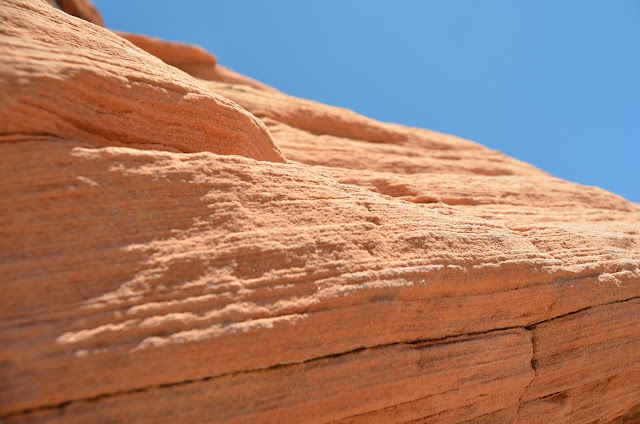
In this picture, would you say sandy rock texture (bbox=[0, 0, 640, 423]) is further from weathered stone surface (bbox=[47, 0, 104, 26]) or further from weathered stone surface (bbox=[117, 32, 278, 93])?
weathered stone surface (bbox=[117, 32, 278, 93])

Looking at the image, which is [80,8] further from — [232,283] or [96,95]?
[232,283]

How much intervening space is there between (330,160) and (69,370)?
283 inches

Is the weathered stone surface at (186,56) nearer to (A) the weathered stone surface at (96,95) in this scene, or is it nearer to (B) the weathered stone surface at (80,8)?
(B) the weathered stone surface at (80,8)

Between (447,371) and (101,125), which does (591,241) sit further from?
(101,125)

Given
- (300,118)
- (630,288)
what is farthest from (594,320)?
(300,118)

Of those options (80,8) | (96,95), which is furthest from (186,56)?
(96,95)

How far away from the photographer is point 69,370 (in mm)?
3299

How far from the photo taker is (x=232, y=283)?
156 inches

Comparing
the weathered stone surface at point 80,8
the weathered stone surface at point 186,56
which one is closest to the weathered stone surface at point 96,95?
the weathered stone surface at point 80,8

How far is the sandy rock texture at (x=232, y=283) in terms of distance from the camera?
138 inches

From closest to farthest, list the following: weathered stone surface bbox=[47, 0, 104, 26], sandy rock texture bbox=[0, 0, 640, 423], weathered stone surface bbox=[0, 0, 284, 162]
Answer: sandy rock texture bbox=[0, 0, 640, 423], weathered stone surface bbox=[0, 0, 284, 162], weathered stone surface bbox=[47, 0, 104, 26]

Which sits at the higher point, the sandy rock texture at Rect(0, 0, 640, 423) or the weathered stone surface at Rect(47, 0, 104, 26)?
the weathered stone surface at Rect(47, 0, 104, 26)

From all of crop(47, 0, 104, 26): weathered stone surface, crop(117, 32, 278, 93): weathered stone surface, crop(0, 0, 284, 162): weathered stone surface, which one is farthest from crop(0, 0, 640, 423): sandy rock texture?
crop(117, 32, 278, 93): weathered stone surface

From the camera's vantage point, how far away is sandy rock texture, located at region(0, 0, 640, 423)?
351 cm
